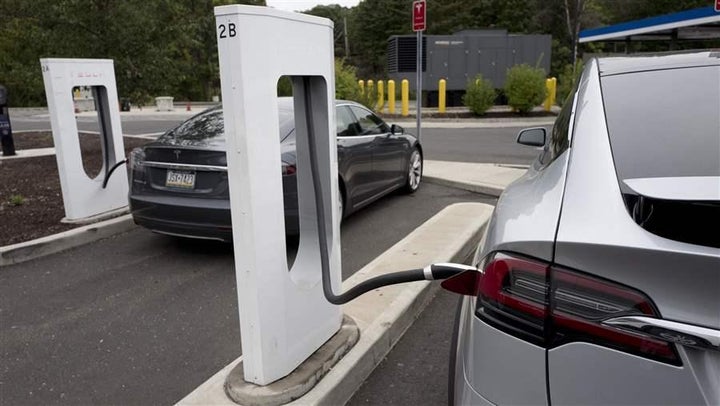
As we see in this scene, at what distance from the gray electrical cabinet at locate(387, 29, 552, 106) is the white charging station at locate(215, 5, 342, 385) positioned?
21.3 metres

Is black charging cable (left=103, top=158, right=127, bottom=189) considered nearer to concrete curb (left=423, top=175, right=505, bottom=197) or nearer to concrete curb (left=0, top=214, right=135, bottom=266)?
concrete curb (left=0, top=214, right=135, bottom=266)

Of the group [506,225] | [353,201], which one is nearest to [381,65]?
[353,201]

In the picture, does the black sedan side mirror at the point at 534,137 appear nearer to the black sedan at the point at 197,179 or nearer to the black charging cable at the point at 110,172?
the black sedan at the point at 197,179

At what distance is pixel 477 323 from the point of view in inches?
66.1

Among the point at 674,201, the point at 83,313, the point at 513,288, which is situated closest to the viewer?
the point at 674,201

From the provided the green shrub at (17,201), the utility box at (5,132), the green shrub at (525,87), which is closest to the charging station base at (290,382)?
the green shrub at (17,201)

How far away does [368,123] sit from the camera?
273 inches

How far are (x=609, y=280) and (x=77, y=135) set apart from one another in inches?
250

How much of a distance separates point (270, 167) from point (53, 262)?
3.80 metres

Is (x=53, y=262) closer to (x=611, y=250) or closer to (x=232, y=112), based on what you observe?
(x=232, y=112)

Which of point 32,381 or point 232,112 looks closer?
point 232,112

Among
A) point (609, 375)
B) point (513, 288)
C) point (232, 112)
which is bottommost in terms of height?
point (609, 375)

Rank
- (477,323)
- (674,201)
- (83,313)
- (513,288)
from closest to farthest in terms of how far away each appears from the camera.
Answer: (674,201) < (513,288) < (477,323) < (83,313)

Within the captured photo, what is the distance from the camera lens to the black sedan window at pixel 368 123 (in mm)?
6727
